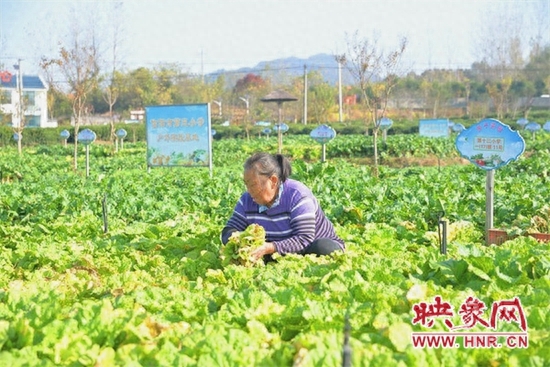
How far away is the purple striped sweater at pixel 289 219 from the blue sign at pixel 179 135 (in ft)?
31.4

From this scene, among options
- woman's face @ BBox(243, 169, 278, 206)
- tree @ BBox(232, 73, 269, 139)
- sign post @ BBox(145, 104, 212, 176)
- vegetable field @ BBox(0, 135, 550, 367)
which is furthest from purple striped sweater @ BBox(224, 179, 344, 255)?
tree @ BBox(232, 73, 269, 139)

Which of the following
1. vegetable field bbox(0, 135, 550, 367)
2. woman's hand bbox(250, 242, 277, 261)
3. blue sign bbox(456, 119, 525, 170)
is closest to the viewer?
vegetable field bbox(0, 135, 550, 367)

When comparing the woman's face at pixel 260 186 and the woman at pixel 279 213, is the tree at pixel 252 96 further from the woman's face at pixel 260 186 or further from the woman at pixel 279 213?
the woman's face at pixel 260 186

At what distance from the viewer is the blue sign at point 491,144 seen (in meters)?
6.81

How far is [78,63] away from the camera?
25812 mm

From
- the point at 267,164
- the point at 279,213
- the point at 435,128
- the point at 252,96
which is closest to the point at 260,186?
the point at 267,164

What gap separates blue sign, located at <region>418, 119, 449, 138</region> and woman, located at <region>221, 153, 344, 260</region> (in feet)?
79.9

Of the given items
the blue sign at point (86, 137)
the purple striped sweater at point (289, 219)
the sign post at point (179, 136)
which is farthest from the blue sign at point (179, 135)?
the purple striped sweater at point (289, 219)

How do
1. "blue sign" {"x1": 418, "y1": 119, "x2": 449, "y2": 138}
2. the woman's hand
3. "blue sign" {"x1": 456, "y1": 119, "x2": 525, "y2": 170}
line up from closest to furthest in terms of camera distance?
1. the woman's hand
2. "blue sign" {"x1": 456, "y1": 119, "x2": 525, "y2": 170}
3. "blue sign" {"x1": 418, "y1": 119, "x2": 449, "y2": 138}

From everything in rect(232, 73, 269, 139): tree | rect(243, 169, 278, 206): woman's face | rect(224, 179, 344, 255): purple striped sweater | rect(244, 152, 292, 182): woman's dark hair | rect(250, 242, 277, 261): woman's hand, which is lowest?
rect(250, 242, 277, 261): woman's hand

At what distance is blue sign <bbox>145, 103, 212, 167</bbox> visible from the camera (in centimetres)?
1550

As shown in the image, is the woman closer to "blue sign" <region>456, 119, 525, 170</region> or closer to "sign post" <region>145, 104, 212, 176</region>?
"blue sign" <region>456, 119, 525, 170</region>

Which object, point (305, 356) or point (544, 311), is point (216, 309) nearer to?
point (305, 356)

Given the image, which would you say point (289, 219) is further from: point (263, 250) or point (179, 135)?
point (179, 135)
